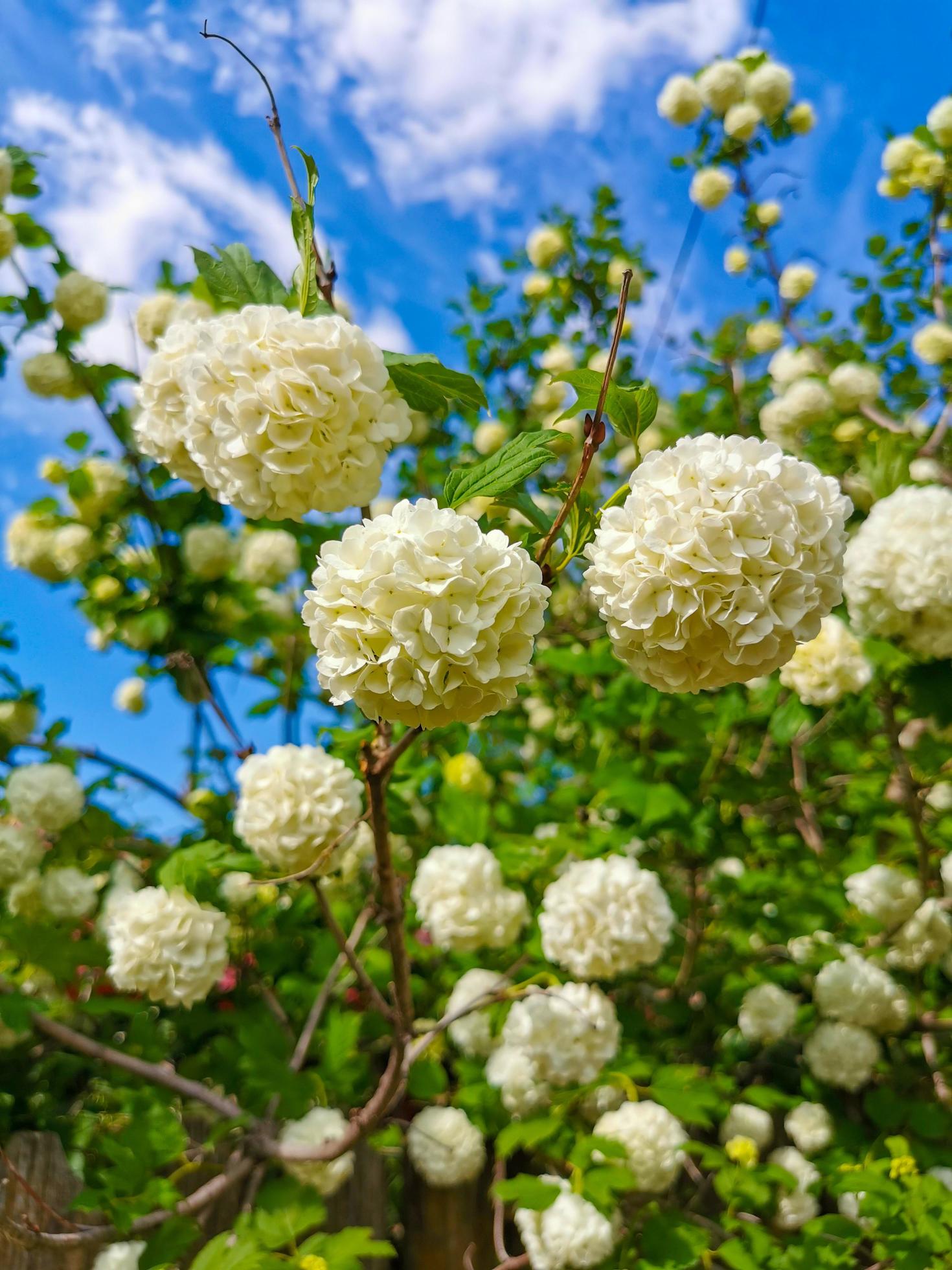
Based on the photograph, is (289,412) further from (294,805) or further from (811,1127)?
(811,1127)

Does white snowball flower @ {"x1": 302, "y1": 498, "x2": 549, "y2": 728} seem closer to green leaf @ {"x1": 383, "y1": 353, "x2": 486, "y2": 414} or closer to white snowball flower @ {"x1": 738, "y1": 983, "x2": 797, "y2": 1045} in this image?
green leaf @ {"x1": 383, "y1": 353, "x2": 486, "y2": 414}

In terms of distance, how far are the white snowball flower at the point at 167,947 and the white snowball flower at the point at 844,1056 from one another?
1901 mm

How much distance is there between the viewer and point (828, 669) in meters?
2.30

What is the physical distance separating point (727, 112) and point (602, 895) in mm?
3907

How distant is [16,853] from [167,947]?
65 cm

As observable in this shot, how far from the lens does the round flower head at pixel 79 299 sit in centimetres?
282

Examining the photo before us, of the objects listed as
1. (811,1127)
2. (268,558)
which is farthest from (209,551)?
(811,1127)

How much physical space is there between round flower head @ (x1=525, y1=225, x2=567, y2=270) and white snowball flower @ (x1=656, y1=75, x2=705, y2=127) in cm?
75

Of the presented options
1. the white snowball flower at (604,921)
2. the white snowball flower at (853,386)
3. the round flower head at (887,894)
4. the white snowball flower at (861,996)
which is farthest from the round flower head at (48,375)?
the white snowball flower at (861,996)

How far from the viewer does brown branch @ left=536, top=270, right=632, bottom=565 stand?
1027 millimetres

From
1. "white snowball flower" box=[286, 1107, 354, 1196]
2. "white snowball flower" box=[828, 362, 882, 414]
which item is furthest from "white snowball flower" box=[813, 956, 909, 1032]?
"white snowball flower" box=[828, 362, 882, 414]

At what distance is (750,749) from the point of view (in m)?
3.61

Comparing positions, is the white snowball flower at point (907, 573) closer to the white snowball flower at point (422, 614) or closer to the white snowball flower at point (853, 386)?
the white snowball flower at point (422, 614)

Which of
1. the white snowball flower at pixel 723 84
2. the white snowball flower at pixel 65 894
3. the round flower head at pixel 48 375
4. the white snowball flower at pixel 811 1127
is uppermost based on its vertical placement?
the white snowball flower at pixel 723 84
